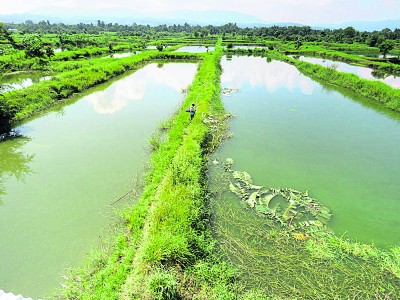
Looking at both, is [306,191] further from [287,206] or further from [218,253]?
[218,253]

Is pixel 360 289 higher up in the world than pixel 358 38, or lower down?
lower down

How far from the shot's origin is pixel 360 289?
488 centimetres

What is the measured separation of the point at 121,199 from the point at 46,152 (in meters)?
4.92

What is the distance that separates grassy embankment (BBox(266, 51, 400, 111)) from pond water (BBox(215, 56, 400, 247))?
92cm

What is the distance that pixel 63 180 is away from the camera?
324 inches

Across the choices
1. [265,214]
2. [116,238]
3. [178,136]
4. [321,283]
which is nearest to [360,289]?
[321,283]

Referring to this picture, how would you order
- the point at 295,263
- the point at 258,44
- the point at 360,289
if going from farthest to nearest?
the point at 258,44 → the point at 295,263 → the point at 360,289

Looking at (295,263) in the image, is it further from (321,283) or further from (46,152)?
(46,152)

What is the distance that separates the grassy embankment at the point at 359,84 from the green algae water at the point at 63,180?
14.6 metres

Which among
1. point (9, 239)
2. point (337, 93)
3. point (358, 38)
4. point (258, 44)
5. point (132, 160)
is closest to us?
point (9, 239)

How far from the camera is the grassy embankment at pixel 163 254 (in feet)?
14.4

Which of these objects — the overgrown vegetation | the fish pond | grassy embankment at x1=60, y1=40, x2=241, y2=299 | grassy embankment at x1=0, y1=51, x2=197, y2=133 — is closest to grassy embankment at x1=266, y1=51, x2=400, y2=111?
the fish pond

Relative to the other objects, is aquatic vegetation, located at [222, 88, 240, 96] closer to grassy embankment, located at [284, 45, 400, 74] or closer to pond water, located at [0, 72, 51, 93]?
pond water, located at [0, 72, 51, 93]

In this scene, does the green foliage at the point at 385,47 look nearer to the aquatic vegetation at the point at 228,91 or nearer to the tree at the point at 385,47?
the tree at the point at 385,47
